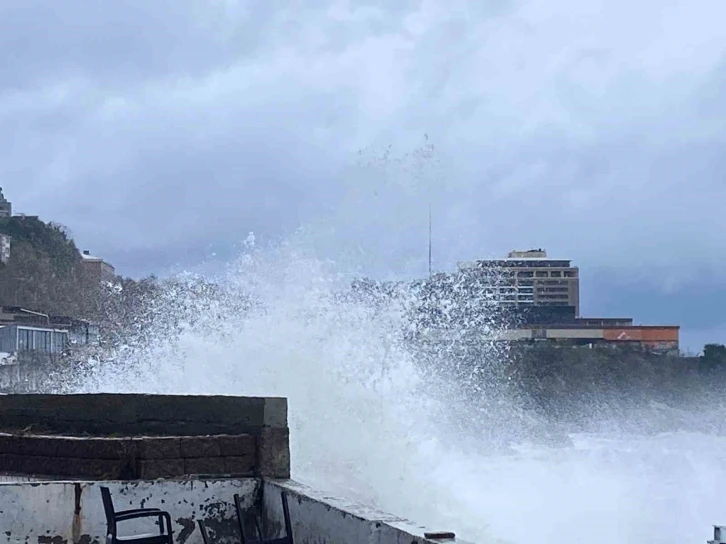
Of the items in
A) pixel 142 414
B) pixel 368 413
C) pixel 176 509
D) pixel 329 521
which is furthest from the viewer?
pixel 368 413

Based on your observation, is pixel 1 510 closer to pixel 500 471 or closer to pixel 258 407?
pixel 258 407

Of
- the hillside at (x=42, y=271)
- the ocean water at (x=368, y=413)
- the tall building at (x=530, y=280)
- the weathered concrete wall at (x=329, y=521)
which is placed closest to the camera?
the weathered concrete wall at (x=329, y=521)

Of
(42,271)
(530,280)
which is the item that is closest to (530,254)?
(530,280)

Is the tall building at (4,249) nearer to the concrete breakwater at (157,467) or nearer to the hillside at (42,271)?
the hillside at (42,271)

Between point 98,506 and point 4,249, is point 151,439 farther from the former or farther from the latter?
point 4,249

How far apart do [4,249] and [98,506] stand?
67082 millimetres

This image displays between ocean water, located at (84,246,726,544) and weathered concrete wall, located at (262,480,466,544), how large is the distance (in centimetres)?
399

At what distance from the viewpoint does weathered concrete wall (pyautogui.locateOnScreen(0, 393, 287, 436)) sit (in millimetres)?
6797

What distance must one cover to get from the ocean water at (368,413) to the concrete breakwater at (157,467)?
136 inches

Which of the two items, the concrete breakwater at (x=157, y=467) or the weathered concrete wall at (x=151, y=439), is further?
the weathered concrete wall at (x=151, y=439)

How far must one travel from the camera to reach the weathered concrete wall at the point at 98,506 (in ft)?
19.3

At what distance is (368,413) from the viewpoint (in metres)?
14.1

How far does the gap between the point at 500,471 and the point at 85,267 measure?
1893 inches

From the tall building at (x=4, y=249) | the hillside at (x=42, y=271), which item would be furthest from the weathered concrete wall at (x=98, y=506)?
the tall building at (x=4, y=249)
